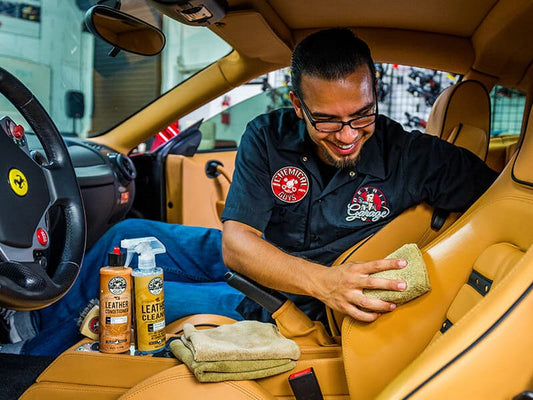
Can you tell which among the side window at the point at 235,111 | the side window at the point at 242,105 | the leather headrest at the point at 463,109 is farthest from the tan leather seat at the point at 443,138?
the side window at the point at 235,111

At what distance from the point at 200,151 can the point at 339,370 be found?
1.73 m

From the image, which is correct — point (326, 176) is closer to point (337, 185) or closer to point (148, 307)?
point (337, 185)

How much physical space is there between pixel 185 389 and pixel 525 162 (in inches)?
26.7

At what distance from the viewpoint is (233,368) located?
1.03 metres

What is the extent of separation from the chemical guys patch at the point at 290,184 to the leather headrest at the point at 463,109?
1.63ft

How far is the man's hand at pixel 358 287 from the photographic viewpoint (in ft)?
3.25

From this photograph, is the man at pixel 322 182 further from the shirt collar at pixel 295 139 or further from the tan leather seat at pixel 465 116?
the tan leather seat at pixel 465 116

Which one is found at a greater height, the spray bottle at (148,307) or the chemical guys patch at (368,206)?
the chemical guys patch at (368,206)

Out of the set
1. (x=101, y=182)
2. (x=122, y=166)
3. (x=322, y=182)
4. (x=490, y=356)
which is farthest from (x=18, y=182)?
(x=122, y=166)

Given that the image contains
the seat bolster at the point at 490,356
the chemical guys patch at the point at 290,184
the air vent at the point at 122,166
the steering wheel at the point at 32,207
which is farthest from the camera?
the air vent at the point at 122,166

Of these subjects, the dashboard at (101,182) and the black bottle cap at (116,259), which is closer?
the black bottle cap at (116,259)

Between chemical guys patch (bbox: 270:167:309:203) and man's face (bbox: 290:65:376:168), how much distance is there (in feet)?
0.40

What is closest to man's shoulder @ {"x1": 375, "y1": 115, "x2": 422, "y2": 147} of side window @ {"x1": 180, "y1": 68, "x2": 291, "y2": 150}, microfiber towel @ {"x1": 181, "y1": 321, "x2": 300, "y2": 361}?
microfiber towel @ {"x1": 181, "y1": 321, "x2": 300, "y2": 361}

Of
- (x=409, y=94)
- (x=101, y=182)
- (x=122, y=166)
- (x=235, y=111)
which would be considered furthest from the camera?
(x=409, y=94)
